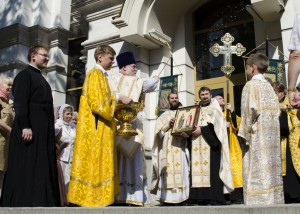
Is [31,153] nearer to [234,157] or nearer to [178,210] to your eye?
[178,210]

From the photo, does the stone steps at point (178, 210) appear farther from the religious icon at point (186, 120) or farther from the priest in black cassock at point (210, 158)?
the priest in black cassock at point (210, 158)

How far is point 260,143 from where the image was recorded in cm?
379

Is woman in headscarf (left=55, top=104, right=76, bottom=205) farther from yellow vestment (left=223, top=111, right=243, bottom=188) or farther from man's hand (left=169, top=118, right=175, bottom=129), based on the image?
yellow vestment (left=223, top=111, right=243, bottom=188)

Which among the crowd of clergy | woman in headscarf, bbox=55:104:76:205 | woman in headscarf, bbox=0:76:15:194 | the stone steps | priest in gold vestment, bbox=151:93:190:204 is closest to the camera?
the stone steps

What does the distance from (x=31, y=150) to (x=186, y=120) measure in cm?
235

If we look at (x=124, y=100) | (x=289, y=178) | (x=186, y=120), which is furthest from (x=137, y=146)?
(x=289, y=178)

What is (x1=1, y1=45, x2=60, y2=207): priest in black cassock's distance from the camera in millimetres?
3996

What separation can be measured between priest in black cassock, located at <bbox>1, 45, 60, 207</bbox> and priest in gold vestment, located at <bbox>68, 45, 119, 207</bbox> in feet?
0.83

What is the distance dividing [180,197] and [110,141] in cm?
204

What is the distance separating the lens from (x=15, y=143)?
4.14 metres

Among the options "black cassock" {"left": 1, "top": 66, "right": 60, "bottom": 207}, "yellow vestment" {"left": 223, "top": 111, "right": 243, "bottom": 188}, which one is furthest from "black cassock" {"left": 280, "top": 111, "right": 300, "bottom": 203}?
"black cassock" {"left": 1, "top": 66, "right": 60, "bottom": 207}

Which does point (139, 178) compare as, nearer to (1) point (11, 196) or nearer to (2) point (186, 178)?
(2) point (186, 178)

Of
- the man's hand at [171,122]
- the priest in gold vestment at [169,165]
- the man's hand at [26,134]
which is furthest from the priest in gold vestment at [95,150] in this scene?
the priest in gold vestment at [169,165]

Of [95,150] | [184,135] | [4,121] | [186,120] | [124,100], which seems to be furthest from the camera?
[184,135]
